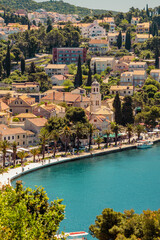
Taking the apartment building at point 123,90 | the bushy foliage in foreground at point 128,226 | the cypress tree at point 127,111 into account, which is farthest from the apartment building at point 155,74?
the bushy foliage in foreground at point 128,226

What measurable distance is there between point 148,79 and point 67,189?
61755 millimetres

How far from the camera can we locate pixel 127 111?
104 metres

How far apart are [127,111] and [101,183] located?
32.4m

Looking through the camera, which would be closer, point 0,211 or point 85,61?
point 0,211

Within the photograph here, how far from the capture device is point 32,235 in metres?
32.7

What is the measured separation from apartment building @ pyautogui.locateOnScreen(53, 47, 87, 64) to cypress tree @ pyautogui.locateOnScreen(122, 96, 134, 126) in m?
39.8

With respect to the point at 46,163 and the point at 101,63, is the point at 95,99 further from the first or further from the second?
the point at 101,63

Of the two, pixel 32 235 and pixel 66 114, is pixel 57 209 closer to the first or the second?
pixel 32 235

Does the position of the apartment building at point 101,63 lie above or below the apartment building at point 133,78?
above

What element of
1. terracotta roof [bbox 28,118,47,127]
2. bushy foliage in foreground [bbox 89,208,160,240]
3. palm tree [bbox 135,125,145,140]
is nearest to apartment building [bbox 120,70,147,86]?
palm tree [bbox 135,125,145,140]

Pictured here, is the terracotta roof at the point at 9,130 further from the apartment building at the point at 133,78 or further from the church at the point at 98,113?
the apartment building at the point at 133,78

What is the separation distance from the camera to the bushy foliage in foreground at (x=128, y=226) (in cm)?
3936

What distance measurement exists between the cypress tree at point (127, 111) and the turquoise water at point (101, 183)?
1025 cm

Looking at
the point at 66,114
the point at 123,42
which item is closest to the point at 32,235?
the point at 66,114
